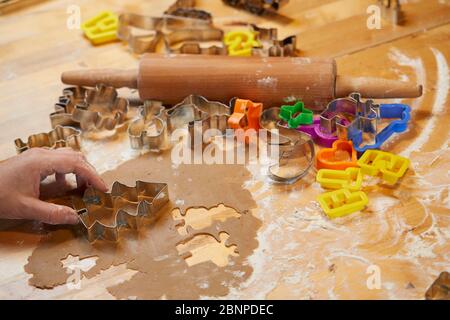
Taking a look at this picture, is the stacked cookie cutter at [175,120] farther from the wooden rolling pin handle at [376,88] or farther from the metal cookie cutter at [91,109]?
the wooden rolling pin handle at [376,88]

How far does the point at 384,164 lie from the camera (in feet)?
4.45

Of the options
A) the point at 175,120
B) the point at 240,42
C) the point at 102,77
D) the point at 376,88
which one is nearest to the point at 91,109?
the point at 102,77

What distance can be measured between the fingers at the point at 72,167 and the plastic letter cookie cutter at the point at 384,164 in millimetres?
537

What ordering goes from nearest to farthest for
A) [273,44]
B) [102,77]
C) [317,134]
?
[317,134] < [102,77] < [273,44]

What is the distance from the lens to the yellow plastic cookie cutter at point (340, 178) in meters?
1.33

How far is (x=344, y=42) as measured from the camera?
1.78m

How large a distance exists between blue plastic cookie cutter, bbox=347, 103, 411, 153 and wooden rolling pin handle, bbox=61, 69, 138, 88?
53cm

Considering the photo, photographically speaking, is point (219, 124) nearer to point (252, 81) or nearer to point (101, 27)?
point (252, 81)

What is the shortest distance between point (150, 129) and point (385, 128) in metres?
0.54

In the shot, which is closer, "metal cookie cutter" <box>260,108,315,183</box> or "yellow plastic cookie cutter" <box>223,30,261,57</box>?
"metal cookie cutter" <box>260,108,315,183</box>

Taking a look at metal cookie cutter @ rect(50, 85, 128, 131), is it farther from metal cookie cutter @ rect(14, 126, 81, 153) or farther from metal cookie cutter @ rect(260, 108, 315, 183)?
metal cookie cutter @ rect(260, 108, 315, 183)

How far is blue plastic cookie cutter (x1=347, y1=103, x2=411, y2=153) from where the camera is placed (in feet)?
4.66

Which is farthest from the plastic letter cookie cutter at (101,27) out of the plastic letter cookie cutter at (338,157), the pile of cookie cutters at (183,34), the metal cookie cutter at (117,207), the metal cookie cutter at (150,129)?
the plastic letter cookie cutter at (338,157)

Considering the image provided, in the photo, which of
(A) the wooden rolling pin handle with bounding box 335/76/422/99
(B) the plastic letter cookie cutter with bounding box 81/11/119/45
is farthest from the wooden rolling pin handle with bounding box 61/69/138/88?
(A) the wooden rolling pin handle with bounding box 335/76/422/99
